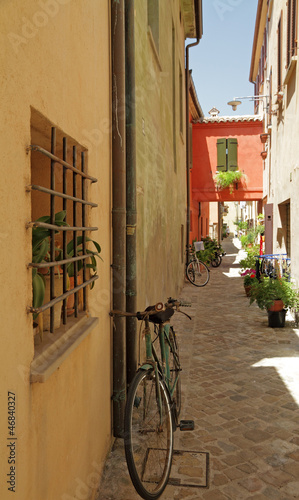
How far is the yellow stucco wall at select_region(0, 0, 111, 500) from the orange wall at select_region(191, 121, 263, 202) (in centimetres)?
1666

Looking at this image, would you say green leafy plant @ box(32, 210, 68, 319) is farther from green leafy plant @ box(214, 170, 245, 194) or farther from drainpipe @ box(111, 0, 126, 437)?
green leafy plant @ box(214, 170, 245, 194)

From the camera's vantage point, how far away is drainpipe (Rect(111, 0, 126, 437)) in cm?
370

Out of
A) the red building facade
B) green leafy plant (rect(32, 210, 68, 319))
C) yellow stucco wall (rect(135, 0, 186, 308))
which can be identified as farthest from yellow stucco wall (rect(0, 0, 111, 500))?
the red building facade

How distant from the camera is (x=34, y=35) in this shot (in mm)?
→ 1862

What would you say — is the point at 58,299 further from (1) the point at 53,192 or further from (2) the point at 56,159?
(2) the point at 56,159

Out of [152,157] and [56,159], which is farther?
[152,157]

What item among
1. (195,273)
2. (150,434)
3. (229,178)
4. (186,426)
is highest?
(229,178)

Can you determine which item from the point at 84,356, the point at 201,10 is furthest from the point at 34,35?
the point at 201,10

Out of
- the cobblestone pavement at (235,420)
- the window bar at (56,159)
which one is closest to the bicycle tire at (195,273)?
the cobblestone pavement at (235,420)

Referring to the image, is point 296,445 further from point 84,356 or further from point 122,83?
point 122,83

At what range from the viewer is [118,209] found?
373cm

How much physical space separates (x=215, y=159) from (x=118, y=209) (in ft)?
55.4

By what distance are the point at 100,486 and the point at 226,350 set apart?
3.86 meters

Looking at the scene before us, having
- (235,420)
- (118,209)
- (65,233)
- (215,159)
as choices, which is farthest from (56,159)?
(215,159)
